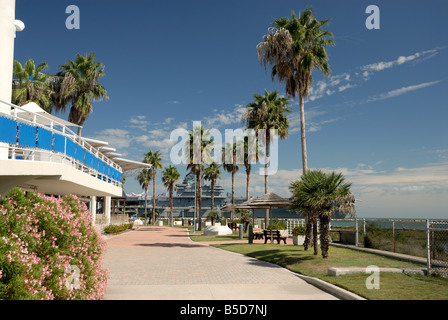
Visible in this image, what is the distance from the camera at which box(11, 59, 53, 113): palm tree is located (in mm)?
32062

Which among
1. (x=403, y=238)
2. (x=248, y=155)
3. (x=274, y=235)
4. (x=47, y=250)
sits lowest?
(x=274, y=235)

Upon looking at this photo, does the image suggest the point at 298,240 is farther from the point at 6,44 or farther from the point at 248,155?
the point at 248,155

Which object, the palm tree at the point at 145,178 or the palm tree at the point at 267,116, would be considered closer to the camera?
the palm tree at the point at 267,116

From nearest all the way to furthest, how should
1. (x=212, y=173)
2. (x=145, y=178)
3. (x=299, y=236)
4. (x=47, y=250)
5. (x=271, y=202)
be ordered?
(x=47, y=250), (x=299, y=236), (x=271, y=202), (x=212, y=173), (x=145, y=178)

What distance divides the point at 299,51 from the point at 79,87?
20560 mm

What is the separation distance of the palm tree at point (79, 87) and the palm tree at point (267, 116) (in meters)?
14.6

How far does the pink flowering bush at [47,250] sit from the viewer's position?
5.70 m

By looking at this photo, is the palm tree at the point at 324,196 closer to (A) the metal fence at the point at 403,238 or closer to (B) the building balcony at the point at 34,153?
(A) the metal fence at the point at 403,238

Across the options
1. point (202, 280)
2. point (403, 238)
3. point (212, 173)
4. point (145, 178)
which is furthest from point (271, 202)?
point (145, 178)

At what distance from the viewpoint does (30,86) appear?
106 feet

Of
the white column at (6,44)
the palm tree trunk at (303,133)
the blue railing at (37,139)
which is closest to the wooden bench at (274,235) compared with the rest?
the palm tree trunk at (303,133)

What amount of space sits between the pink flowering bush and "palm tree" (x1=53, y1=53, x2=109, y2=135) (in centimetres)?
2692
